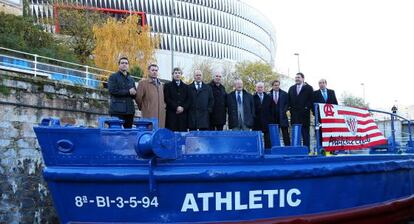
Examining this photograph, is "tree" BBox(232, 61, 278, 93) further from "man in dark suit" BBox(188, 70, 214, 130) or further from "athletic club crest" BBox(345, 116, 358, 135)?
"athletic club crest" BBox(345, 116, 358, 135)

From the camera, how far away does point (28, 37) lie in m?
22.9

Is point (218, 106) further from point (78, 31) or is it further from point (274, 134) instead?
point (78, 31)

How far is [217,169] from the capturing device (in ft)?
17.4

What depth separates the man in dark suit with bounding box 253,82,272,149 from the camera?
324 inches

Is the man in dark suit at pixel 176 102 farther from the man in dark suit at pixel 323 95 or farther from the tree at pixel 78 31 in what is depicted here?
the tree at pixel 78 31

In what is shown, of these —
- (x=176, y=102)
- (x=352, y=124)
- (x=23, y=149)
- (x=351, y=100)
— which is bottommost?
(x=23, y=149)

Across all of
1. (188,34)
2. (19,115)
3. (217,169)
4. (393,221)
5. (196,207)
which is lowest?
(393,221)

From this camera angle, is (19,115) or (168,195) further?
(19,115)

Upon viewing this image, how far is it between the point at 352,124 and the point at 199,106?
92.0 inches

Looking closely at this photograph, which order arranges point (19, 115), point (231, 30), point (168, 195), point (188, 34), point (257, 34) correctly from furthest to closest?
point (257, 34) < point (231, 30) < point (188, 34) < point (19, 115) < point (168, 195)

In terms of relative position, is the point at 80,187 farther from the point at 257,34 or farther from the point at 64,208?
the point at 257,34

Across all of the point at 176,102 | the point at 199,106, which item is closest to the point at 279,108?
the point at 199,106

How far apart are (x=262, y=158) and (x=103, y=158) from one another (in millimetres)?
1684

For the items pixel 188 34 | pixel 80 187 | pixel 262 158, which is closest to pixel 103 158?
pixel 80 187
